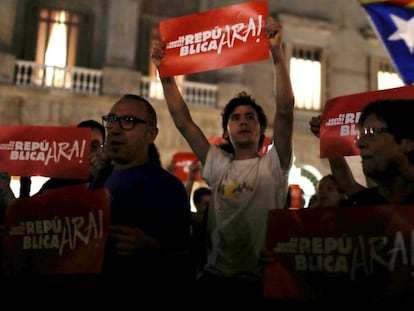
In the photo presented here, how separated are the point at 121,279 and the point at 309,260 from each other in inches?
29.0

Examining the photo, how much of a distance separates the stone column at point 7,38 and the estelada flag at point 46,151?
782 centimetres

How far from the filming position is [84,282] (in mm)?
2006

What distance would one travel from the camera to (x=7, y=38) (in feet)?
38.1

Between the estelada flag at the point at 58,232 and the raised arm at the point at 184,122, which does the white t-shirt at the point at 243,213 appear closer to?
the raised arm at the point at 184,122

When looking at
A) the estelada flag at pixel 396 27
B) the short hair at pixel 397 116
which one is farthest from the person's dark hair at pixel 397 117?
the estelada flag at pixel 396 27

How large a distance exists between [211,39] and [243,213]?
5.21 ft

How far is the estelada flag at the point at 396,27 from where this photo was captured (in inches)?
171

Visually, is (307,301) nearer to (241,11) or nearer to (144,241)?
(144,241)

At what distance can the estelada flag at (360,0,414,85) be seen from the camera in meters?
4.35

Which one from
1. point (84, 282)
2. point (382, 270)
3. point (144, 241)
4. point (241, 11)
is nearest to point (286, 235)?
point (382, 270)

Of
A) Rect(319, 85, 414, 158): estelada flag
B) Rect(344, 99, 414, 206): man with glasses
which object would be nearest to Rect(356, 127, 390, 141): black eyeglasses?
Rect(344, 99, 414, 206): man with glasses

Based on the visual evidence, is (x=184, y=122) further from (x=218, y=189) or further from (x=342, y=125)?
(x=342, y=125)

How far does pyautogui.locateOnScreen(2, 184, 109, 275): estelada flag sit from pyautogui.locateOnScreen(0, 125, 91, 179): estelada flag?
4.63 feet

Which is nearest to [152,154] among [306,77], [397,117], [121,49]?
[397,117]
